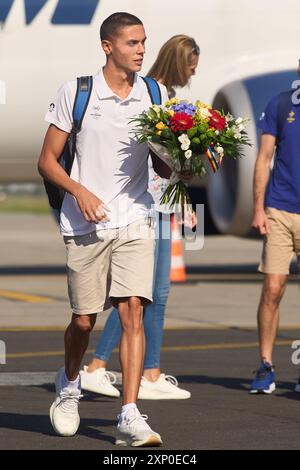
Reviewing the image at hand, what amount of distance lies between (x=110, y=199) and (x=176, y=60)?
1.60 meters

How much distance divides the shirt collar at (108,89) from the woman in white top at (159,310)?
1145mm

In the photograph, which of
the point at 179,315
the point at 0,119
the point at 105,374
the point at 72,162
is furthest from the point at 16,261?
the point at 72,162

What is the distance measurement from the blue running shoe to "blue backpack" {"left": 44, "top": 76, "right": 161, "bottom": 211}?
6.52ft

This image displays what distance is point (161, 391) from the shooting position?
7.91 meters

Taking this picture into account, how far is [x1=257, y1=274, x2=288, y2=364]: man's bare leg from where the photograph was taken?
320 inches

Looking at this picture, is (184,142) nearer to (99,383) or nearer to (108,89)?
(108,89)

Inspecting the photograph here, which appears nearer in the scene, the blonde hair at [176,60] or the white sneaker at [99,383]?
the blonde hair at [176,60]

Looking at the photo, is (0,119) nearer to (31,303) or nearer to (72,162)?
(31,303)

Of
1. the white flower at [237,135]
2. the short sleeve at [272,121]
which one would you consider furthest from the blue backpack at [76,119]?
the short sleeve at [272,121]

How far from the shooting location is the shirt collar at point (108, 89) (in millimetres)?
6465

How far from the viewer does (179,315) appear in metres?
12.6

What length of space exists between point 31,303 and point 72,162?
23.8 ft

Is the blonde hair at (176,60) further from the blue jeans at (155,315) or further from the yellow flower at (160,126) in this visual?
the yellow flower at (160,126)

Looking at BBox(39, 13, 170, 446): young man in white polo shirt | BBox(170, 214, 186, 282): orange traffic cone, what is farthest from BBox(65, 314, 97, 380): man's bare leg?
BBox(170, 214, 186, 282): orange traffic cone
